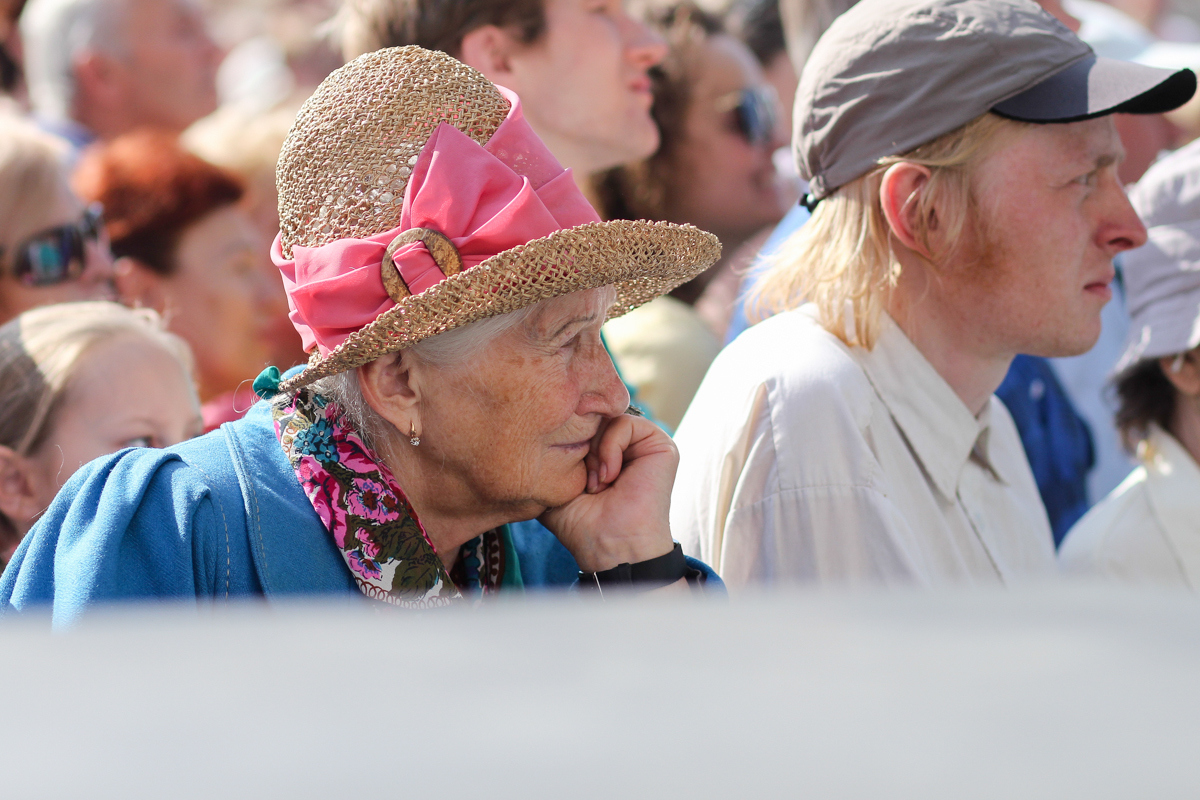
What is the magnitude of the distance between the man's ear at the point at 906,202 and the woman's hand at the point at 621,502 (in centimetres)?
73

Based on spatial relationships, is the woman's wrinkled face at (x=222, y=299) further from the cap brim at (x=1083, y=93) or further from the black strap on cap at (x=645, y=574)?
the cap brim at (x=1083, y=93)

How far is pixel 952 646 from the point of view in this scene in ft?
1.98

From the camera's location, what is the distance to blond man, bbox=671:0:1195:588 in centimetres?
240

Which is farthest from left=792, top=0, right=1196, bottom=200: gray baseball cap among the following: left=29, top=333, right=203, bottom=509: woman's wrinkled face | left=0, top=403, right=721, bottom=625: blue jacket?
left=29, top=333, right=203, bottom=509: woman's wrinkled face

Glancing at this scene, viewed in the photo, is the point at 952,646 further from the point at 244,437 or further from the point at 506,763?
the point at 244,437

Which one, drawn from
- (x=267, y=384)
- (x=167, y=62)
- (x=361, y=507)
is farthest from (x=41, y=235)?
(x=167, y=62)

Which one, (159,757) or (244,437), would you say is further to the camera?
(244,437)

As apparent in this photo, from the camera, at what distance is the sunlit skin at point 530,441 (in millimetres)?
2043

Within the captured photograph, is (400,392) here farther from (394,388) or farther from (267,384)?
(267,384)

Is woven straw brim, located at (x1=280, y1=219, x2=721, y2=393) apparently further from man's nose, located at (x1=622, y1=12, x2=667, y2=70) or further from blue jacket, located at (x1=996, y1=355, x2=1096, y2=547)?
blue jacket, located at (x1=996, y1=355, x2=1096, y2=547)

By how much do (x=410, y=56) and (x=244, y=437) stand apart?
70 centimetres

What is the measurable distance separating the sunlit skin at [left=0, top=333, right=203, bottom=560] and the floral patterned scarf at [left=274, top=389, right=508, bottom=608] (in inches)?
30.0

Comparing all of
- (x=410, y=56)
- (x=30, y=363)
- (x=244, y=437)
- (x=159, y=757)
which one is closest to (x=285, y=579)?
(x=244, y=437)

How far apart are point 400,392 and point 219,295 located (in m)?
2.54
